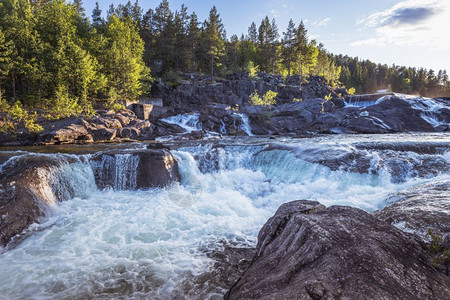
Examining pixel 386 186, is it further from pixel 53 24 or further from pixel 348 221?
pixel 53 24

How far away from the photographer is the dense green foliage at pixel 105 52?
79.3ft

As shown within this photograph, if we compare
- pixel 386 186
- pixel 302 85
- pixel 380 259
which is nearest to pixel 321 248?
pixel 380 259

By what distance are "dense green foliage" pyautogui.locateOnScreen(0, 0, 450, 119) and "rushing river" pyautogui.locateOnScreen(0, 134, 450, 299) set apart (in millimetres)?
16285

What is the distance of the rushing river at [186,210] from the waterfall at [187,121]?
1352 centimetres

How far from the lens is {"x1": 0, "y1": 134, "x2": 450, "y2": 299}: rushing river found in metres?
5.62

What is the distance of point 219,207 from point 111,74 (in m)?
28.5

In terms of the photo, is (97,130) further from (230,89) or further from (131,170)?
(230,89)

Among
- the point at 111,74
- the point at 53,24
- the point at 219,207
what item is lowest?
the point at 219,207

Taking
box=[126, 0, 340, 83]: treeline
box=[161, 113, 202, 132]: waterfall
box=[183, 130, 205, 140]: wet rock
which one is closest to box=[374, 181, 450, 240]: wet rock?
box=[183, 130, 205, 140]: wet rock

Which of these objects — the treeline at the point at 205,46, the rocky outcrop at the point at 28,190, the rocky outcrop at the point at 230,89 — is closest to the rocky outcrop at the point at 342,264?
the rocky outcrop at the point at 28,190

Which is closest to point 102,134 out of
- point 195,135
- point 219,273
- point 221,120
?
point 195,135

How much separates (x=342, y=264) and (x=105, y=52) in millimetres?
35505

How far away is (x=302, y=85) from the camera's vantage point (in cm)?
5681

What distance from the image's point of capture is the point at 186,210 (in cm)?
1002
